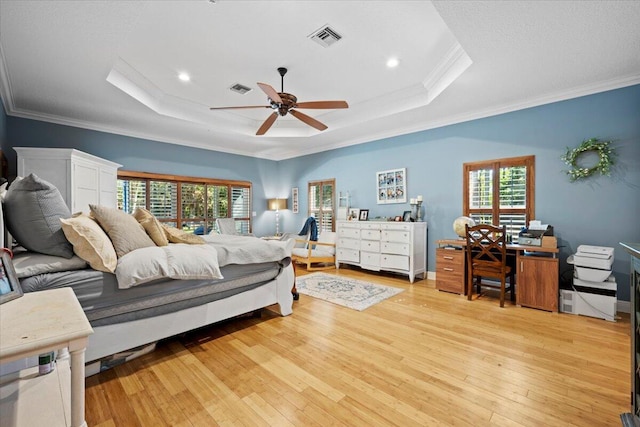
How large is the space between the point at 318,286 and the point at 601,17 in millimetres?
4151

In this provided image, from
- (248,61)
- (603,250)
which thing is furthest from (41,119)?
(603,250)

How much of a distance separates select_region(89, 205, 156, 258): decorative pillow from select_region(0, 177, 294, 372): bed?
0.01m

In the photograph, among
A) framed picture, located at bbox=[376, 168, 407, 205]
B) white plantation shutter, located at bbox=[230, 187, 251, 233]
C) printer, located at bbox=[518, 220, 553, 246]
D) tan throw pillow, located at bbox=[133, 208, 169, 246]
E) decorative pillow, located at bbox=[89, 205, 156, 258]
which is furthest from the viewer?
white plantation shutter, located at bbox=[230, 187, 251, 233]

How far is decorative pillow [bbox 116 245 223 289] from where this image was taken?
6.50 feet

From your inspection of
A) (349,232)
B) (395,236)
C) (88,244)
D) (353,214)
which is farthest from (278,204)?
(88,244)

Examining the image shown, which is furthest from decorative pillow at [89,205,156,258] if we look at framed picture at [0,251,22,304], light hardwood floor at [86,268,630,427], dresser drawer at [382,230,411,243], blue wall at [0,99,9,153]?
dresser drawer at [382,230,411,243]

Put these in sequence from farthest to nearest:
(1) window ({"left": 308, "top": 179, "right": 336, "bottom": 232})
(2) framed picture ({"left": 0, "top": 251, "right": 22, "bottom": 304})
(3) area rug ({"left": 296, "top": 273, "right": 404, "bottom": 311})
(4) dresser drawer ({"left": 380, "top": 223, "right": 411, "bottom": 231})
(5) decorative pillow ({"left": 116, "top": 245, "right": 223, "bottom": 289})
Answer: (1) window ({"left": 308, "top": 179, "right": 336, "bottom": 232}) → (4) dresser drawer ({"left": 380, "top": 223, "right": 411, "bottom": 231}) → (3) area rug ({"left": 296, "top": 273, "right": 404, "bottom": 311}) → (5) decorative pillow ({"left": 116, "top": 245, "right": 223, "bottom": 289}) → (2) framed picture ({"left": 0, "top": 251, "right": 22, "bottom": 304})

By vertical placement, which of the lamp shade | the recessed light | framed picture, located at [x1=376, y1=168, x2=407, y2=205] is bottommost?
the lamp shade

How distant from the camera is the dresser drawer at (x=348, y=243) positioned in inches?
218

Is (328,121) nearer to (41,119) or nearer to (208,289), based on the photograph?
(208,289)

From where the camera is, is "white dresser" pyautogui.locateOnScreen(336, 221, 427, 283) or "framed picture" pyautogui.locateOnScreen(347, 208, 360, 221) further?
"framed picture" pyautogui.locateOnScreen(347, 208, 360, 221)

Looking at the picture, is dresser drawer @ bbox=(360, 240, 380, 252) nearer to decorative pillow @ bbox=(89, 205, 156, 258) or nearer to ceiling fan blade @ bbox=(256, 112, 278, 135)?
ceiling fan blade @ bbox=(256, 112, 278, 135)

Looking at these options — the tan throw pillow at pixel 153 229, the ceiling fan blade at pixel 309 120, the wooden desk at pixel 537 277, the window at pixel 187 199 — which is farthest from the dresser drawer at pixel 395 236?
the window at pixel 187 199

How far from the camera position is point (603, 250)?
3.16m
